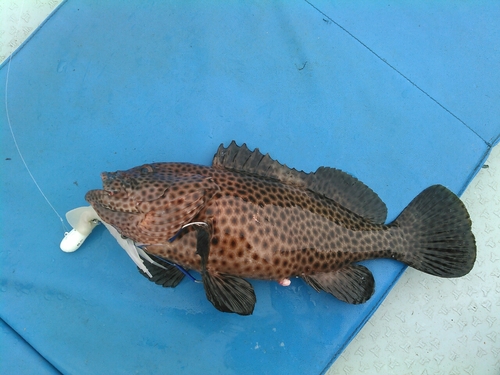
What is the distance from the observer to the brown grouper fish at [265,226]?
2.29 m

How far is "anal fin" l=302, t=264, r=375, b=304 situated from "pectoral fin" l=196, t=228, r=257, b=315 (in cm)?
49

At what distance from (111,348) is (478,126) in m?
3.66

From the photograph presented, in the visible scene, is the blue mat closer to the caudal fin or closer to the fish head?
the caudal fin

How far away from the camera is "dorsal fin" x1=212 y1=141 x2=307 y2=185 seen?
2643 mm

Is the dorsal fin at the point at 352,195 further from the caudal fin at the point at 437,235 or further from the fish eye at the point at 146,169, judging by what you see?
the fish eye at the point at 146,169

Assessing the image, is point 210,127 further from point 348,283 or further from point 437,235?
point 437,235

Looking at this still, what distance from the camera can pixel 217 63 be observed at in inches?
123

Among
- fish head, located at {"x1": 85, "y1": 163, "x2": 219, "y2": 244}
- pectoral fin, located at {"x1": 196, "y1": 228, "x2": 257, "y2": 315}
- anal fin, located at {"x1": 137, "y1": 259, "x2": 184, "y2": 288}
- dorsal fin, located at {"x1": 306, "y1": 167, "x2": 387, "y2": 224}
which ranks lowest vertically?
anal fin, located at {"x1": 137, "y1": 259, "x2": 184, "y2": 288}

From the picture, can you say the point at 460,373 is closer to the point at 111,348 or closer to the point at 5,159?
the point at 111,348

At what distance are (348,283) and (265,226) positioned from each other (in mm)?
856

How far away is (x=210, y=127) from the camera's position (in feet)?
9.90

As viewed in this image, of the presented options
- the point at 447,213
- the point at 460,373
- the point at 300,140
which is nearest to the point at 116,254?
the point at 300,140

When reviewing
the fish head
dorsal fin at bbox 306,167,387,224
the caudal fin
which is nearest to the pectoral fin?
the fish head

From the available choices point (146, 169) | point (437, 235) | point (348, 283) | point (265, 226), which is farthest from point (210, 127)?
point (437, 235)
